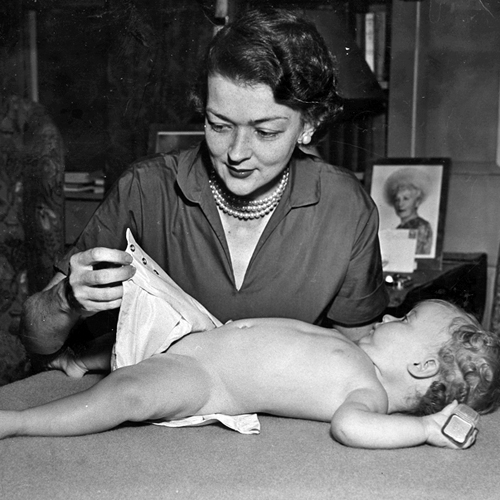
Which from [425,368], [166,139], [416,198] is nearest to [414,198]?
[416,198]

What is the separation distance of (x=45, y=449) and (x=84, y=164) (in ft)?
3.44

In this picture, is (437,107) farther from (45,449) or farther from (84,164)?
(45,449)

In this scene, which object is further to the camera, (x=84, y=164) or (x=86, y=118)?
(x=84, y=164)

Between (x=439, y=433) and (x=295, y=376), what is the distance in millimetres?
246

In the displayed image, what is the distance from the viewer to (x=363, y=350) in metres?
1.35

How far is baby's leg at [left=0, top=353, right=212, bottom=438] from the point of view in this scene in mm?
1108

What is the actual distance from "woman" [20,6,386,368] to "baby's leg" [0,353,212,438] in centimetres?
20

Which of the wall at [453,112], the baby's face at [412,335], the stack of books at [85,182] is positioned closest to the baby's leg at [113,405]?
the baby's face at [412,335]

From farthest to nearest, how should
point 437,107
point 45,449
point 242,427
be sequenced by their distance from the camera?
point 437,107 → point 242,427 → point 45,449

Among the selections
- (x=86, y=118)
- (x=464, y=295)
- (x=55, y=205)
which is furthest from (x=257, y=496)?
(x=464, y=295)

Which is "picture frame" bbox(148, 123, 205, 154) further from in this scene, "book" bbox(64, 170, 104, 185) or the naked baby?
the naked baby

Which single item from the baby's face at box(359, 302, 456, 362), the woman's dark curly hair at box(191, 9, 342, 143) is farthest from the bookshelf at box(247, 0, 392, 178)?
the baby's face at box(359, 302, 456, 362)

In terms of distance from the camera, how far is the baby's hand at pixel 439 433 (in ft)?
3.81

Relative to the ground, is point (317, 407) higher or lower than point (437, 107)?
lower
